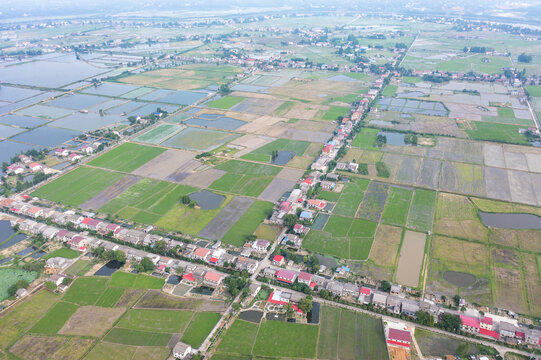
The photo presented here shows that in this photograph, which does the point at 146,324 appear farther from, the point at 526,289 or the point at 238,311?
the point at 526,289

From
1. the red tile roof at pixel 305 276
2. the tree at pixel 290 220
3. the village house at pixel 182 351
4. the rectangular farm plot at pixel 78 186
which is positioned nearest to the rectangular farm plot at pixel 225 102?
the rectangular farm plot at pixel 78 186

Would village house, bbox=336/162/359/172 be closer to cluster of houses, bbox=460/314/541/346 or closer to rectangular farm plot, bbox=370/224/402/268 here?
rectangular farm plot, bbox=370/224/402/268

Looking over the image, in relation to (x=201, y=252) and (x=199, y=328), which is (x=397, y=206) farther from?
(x=199, y=328)

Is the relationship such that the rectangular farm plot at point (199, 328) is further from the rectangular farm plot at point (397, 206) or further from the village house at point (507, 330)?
the rectangular farm plot at point (397, 206)

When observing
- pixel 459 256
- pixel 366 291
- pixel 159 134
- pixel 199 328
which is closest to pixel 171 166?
pixel 159 134

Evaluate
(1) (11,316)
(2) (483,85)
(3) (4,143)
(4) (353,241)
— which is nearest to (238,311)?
(4) (353,241)

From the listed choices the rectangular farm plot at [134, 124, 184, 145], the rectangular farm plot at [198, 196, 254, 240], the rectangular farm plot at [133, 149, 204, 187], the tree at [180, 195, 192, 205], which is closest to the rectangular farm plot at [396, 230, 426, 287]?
the rectangular farm plot at [198, 196, 254, 240]
